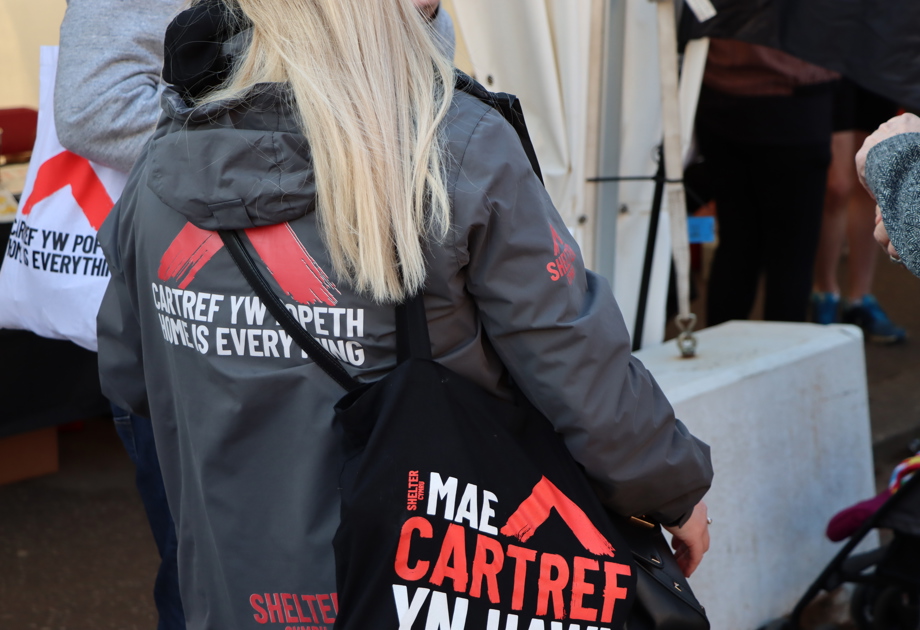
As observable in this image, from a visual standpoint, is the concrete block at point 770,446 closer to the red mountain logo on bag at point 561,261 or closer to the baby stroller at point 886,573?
the baby stroller at point 886,573

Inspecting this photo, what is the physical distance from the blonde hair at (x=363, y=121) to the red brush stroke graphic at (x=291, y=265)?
0.13 ft

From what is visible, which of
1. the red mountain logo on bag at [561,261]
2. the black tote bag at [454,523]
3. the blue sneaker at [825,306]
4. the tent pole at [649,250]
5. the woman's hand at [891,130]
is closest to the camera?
the black tote bag at [454,523]

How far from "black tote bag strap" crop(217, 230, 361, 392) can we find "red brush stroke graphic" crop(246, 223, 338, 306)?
0.07ft

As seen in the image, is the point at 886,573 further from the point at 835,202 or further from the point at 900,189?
the point at 835,202

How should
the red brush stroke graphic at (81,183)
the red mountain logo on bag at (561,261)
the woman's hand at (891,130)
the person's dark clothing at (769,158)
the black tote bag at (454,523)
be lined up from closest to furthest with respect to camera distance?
the black tote bag at (454,523) < the red mountain logo on bag at (561,261) < the woman's hand at (891,130) < the red brush stroke graphic at (81,183) < the person's dark clothing at (769,158)

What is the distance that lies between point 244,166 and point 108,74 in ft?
2.69

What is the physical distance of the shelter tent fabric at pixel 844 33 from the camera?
2371 millimetres

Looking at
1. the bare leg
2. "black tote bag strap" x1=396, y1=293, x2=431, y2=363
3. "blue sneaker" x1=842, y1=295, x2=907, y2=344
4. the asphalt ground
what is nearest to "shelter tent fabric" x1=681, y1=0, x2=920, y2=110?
"black tote bag strap" x1=396, y1=293, x2=431, y2=363

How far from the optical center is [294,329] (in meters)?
1.19

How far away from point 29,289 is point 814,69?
2.86 metres

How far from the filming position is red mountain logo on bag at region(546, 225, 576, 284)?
1.23 meters

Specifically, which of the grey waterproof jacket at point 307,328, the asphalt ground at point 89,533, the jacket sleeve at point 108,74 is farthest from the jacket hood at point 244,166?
the asphalt ground at point 89,533

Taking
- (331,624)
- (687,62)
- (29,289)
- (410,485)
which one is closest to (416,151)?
(410,485)

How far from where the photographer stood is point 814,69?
3508 mm
